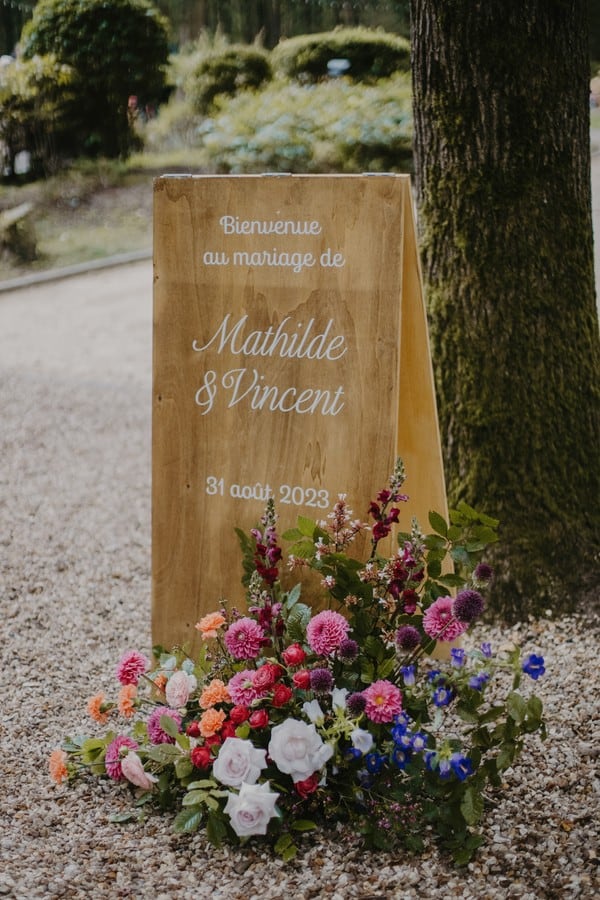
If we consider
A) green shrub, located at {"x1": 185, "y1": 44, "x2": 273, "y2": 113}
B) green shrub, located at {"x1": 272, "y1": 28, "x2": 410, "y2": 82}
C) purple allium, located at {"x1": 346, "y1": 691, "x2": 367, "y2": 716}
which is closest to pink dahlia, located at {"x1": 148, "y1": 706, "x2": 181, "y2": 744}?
purple allium, located at {"x1": 346, "y1": 691, "x2": 367, "y2": 716}

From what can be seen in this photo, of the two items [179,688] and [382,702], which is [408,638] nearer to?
[382,702]

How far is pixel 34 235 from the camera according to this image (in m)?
10.5

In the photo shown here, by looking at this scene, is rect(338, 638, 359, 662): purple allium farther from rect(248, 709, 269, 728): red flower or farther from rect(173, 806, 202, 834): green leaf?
rect(173, 806, 202, 834): green leaf

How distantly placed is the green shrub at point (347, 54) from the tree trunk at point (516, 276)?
7234 millimetres

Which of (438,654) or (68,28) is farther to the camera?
(68,28)

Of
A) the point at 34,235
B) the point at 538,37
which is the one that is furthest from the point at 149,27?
the point at 538,37

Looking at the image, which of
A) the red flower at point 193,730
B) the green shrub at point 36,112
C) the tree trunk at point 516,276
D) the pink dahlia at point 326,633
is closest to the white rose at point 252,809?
the red flower at point 193,730

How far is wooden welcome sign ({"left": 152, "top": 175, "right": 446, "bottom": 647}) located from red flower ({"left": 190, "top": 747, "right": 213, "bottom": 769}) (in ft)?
1.75

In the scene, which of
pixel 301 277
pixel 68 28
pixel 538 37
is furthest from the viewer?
pixel 68 28

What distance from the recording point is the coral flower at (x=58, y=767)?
2.41 m

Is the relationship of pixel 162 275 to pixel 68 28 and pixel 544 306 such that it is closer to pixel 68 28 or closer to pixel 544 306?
pixel 544 306

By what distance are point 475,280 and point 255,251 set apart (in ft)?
2.88

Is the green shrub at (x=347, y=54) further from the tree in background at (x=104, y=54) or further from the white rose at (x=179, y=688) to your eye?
the white rose at (x=179, y=688)

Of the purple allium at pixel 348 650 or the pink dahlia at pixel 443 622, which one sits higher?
the pink dahlia at pixel 443 622
